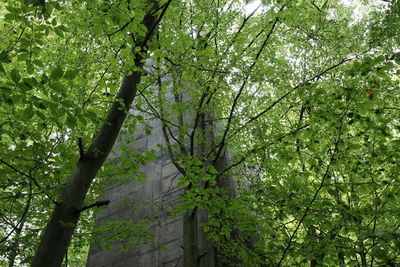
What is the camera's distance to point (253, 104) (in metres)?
11.4

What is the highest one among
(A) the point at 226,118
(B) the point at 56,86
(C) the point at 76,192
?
(A) the point at 226,118

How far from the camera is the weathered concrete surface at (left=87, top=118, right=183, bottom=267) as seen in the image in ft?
30.2

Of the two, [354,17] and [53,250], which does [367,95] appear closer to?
[53,250]

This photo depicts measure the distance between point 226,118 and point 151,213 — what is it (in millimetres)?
4243

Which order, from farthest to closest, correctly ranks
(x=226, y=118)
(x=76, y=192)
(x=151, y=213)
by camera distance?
(x=151, y=213) < (x=226, y=118) < (x=76, y=192)

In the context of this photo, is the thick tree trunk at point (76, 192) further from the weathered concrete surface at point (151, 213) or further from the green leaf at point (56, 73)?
the weathered concrete surface at point (151, 213)

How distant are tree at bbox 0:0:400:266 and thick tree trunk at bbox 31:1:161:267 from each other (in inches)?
0.9

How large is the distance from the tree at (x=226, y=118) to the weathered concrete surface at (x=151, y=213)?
3.74 ft

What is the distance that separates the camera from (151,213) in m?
10.4

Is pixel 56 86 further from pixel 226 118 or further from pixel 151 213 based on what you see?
pixel 151 213

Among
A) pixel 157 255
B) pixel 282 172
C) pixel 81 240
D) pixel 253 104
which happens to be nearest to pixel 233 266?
pixel 157 255

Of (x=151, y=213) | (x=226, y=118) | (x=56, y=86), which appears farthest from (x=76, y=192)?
(x=151, y=213)

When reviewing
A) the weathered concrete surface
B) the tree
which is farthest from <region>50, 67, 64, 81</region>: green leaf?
the weathered concrete surface

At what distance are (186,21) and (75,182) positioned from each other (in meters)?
7.53
